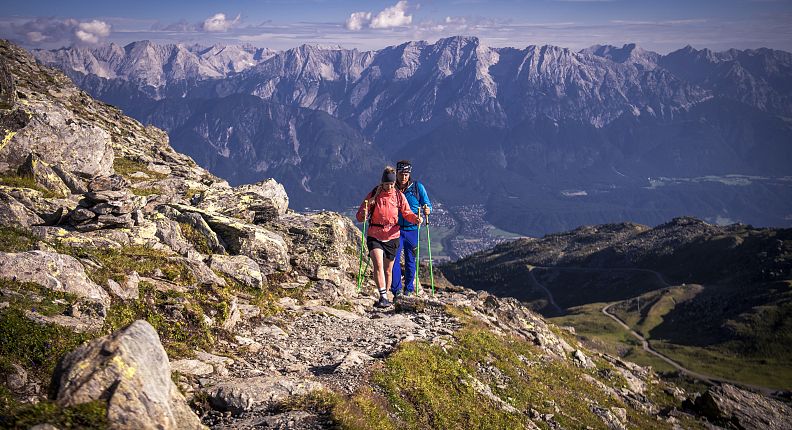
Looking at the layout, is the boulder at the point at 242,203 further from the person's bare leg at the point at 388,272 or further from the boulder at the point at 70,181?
the person's bare leg at the point at 388,272

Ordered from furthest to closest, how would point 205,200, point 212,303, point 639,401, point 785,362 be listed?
point 785,362, point 205,200, point 639,401, point 212,303

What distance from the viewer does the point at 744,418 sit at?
35406 mm

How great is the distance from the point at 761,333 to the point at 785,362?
18940mm

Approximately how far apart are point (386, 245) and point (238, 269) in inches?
272

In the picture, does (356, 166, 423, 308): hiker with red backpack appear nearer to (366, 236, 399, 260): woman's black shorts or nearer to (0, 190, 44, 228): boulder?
(366, 236, 399, 260): woman's black shorts

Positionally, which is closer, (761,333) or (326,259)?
(326,259)

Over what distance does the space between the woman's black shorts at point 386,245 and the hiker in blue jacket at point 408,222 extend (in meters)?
0.63

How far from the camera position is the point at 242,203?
33719mm

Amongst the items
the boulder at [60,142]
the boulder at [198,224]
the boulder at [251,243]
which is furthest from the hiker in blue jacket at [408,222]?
the boulder at [60,142]

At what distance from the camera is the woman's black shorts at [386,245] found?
2309 centimetres

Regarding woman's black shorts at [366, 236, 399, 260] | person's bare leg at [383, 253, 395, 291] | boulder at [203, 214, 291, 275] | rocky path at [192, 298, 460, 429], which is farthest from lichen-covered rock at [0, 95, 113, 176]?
person's bare leg at [383, 253, 395, 291]

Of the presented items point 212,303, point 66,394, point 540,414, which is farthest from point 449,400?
point 66,394

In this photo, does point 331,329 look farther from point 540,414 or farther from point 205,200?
point 205,200

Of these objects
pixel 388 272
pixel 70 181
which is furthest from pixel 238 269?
pixel 70 181
